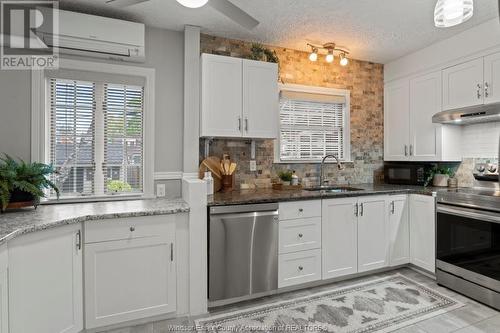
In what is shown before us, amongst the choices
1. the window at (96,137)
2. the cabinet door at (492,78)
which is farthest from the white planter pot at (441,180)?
the window at (96,137)

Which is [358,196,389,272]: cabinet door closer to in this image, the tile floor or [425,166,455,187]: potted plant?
the tile floor

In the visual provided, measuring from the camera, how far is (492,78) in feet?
9.00

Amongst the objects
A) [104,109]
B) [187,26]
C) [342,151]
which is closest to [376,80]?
[342,151]

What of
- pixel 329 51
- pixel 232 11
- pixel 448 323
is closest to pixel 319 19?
pixel 329 51


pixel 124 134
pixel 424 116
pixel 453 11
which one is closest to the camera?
pixel 453 11

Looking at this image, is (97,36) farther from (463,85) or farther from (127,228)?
(463,85)

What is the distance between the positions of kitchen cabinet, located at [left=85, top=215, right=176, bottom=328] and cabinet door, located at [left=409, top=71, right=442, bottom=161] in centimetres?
308

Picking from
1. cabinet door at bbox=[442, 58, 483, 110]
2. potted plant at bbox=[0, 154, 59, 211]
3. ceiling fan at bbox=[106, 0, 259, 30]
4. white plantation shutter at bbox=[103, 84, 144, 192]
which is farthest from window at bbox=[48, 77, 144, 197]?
cabinet door at bbox=[442, 58, 483, 110]

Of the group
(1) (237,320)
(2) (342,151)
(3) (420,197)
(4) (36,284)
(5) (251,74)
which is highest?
(5) (251,74)

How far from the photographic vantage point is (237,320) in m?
2.25

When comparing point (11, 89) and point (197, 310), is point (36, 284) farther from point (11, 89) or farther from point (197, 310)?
point (11, 89)

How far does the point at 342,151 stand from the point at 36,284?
341 centimetres

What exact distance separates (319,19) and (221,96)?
47.7 inches

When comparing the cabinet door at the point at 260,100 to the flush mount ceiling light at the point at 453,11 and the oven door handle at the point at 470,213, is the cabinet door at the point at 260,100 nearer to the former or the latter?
the flush mount ceiling light at the point at 453,11
